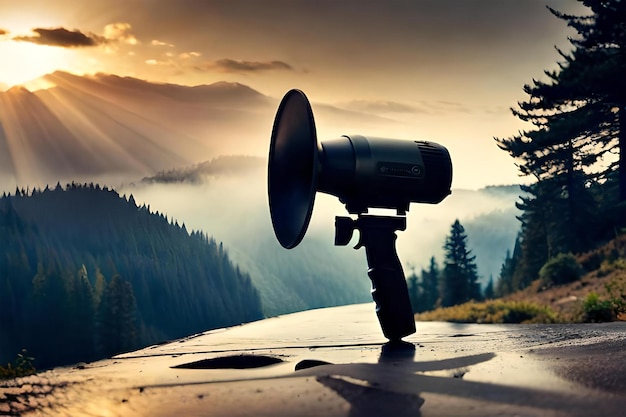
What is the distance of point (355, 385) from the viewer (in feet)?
10.3

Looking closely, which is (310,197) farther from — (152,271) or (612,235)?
(152,271)

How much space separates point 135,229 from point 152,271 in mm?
19636

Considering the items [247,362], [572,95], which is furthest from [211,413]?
[572,95]

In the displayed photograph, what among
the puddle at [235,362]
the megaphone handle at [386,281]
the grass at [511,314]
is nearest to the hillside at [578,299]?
the grass at [511,314]

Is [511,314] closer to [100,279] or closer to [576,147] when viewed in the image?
[576,147]

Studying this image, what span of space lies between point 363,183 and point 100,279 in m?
91.3

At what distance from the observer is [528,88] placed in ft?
110

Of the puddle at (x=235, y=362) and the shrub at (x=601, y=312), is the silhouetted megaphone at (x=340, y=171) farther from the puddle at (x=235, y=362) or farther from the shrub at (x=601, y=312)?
the shrub at (x=601, y=312)

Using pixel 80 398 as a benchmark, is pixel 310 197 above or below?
above

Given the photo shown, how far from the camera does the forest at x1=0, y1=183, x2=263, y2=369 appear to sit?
8081 centimetres

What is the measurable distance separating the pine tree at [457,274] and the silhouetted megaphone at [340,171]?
37.7 m

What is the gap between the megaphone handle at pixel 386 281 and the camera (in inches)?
221

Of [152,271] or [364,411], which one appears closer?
[364,411]

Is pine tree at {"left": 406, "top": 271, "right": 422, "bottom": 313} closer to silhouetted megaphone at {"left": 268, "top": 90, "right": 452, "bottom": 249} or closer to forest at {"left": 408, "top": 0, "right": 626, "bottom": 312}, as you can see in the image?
forest at {"left": 408, "top": 0, "right": 626, "bottom": 312}
